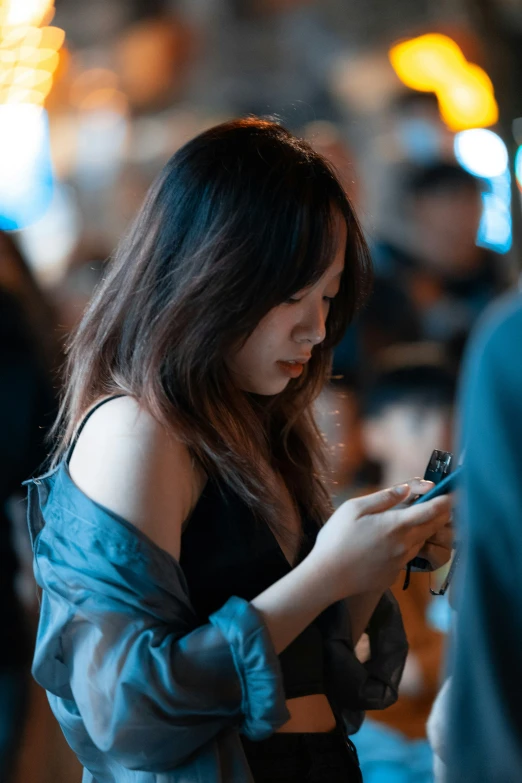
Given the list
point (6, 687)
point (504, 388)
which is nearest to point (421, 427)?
point (6, 687)

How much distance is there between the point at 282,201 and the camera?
3.38ft

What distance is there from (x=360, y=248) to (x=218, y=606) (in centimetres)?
49

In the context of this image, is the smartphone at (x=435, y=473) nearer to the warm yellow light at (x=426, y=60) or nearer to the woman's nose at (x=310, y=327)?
the woman's nose at (x=310, y=327)

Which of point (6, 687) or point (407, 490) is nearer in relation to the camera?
point (407, 490)

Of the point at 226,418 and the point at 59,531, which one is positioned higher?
the point at 226,418

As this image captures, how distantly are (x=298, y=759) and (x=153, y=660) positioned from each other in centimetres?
27

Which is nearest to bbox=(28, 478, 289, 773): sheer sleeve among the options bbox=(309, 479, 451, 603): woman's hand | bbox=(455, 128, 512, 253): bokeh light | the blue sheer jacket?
the blue sheer jacket

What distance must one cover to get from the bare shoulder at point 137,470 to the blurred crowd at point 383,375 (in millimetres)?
331

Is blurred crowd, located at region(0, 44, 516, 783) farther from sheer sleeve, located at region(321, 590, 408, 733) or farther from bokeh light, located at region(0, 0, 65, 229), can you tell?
bokeh light, located at region(0, 0, 65, 229)

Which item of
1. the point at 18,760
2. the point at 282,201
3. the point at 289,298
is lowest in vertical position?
the point at 18,760

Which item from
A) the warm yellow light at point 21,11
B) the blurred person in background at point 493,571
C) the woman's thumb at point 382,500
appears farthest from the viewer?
the warm yellow light at point 21,11

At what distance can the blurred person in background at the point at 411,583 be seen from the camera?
1.92m

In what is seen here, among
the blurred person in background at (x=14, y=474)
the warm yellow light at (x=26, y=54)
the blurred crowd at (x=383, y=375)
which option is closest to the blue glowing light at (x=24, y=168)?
the blurred crowd at (x=383, y=375)

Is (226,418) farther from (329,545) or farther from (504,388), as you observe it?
(504,388)
